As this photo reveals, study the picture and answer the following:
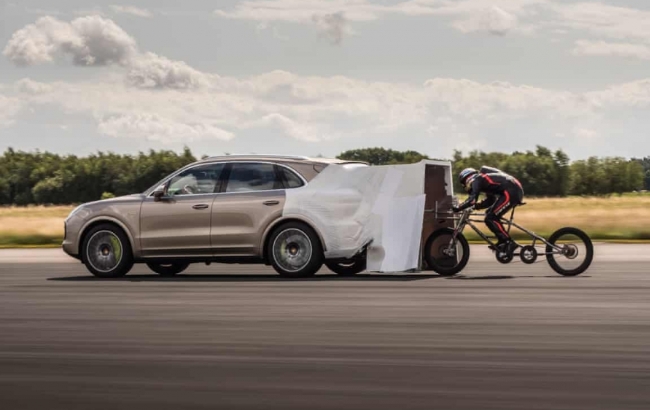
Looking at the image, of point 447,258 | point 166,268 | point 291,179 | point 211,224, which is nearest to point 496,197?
point 447,258

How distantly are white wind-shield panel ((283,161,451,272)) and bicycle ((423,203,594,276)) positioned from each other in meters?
0.27

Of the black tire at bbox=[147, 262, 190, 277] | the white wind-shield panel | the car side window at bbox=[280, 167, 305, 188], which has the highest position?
the car side window at bbox=[280, 167, 305, 188]

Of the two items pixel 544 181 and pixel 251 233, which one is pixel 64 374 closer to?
pixel 251 233

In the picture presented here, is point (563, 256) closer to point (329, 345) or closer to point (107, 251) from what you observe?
point (107, 251)

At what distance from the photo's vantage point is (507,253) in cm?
1822

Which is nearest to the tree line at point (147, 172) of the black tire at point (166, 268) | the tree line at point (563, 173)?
the tree line at point (563, 173)

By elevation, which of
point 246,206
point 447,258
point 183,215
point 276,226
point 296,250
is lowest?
point 447,258

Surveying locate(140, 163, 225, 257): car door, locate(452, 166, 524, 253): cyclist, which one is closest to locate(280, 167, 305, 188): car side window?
locate(140, 163, 225, 257): car door

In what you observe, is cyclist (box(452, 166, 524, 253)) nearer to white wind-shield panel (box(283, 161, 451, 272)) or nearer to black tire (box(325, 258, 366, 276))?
white wind-shield panel (box(283, 161, 451, 272))

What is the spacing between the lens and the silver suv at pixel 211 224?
17.9m

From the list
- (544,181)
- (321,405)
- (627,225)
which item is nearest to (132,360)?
(321,405)

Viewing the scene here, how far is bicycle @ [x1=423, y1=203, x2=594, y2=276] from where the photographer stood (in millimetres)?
17844

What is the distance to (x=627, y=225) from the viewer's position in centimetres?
3962

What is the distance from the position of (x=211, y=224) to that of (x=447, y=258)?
3.41 m
